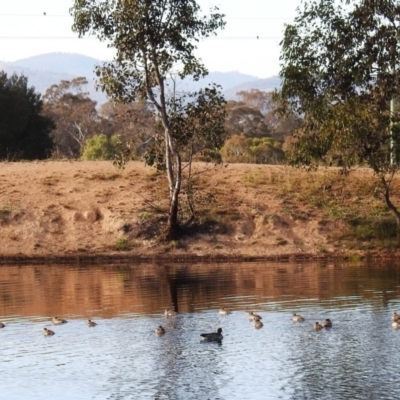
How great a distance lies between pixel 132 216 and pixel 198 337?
70.8ft

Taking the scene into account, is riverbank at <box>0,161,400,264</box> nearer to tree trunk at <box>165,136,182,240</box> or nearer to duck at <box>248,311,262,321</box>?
tree trunk at <box>165,136,182,240</box>

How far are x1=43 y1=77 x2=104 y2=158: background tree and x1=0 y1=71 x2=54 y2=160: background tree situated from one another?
104 feet

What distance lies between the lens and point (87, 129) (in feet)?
360

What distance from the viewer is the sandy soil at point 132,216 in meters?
43.9

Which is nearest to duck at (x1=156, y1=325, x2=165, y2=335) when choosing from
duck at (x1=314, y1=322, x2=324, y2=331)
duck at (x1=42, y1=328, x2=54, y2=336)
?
duck at (x1=42, y1=328, x2=54, y2=336)

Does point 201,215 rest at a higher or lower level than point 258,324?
higher

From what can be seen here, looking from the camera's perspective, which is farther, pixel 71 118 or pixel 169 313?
pixel 71 118

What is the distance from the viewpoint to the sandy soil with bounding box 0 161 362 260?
1730 inches

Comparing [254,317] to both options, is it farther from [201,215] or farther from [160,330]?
[201,215]

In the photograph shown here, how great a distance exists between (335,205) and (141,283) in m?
14.5

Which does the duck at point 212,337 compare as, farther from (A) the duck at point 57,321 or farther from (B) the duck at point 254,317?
(A) the duck at point 57,321

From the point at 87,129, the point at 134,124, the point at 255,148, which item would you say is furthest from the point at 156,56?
the point at 87,129

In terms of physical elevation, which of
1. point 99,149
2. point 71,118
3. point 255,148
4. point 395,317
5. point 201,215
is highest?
point 71,118

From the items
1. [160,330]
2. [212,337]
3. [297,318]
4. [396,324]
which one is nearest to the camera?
[212,337]
